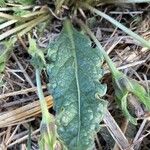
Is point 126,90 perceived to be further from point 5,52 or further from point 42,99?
point 5,52

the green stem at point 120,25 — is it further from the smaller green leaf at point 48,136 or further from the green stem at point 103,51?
the smaller green leaf at point 48,136

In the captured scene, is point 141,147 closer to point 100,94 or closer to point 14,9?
point 100,94

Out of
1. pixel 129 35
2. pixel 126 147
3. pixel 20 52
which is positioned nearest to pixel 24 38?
pixel 20 52

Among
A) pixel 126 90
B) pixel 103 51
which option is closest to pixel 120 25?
pixel 103 51

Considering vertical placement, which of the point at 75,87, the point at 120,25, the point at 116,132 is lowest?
the point at 116,132

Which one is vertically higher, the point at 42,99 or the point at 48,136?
the point at 42,99

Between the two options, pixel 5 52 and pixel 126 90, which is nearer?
pixel 126 90

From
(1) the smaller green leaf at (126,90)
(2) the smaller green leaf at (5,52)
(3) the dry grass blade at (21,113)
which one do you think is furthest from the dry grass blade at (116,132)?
(2) the smaller green leaf at (5,52)
